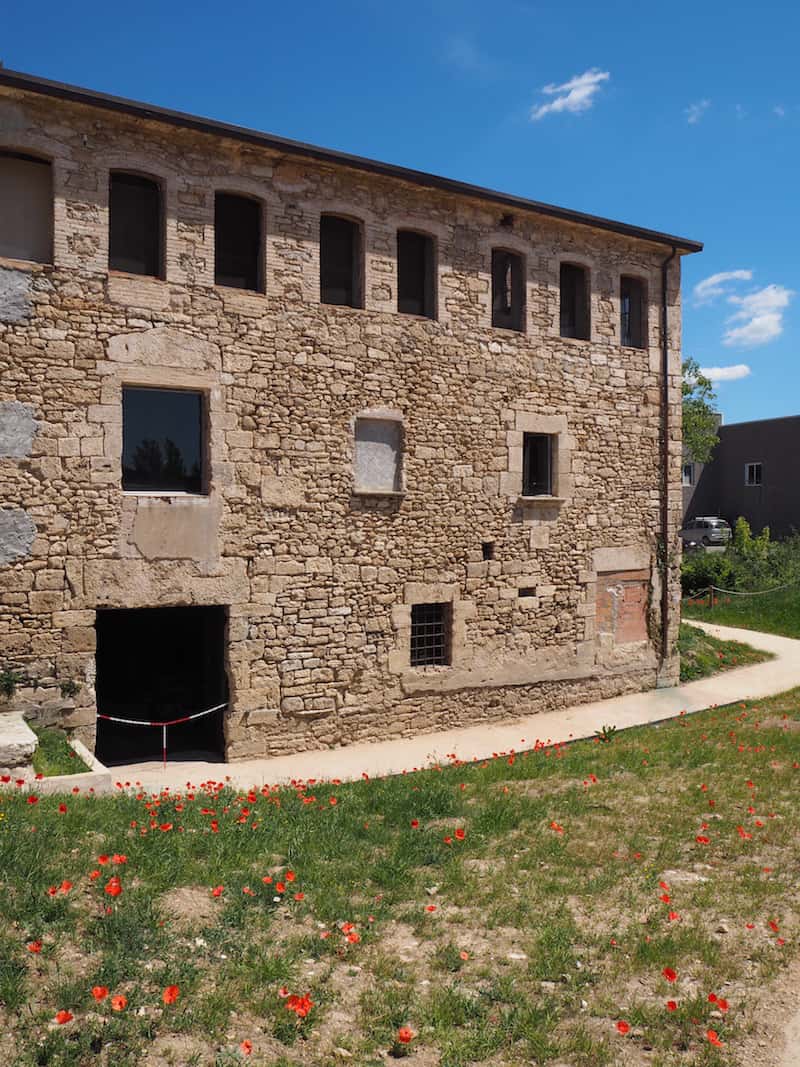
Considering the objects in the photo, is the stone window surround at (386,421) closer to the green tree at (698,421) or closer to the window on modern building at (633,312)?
the window on modern building at (633,312)

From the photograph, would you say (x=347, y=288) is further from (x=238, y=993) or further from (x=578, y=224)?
(x=238, y=993)

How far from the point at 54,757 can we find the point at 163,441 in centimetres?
405

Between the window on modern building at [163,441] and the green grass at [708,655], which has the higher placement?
the window on modern building at [163,441]

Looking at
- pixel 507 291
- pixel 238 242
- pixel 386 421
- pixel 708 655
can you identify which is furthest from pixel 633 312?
pixel 238 242

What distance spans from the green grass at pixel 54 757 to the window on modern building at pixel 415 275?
746 cm

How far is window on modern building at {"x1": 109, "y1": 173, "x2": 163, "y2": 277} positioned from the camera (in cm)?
1024

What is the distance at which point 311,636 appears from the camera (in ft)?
37.0

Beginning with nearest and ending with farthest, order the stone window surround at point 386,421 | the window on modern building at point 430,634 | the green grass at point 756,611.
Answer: the stone window surround at point 386,421 < the window on modern building at point 430,634 < the green grass at point 756,611

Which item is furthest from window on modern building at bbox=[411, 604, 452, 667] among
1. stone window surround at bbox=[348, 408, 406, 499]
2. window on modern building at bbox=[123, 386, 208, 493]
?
window on modern building at bbox=[123, 386, 208, 493]

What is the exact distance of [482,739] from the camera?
475 inches

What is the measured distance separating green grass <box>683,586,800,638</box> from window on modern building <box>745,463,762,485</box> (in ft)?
42.5

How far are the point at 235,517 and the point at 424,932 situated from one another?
6517 mm

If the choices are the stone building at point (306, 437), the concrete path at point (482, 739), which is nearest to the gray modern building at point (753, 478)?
the concrete path at point (482, 739)

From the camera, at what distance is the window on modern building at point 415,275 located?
12281 mm
